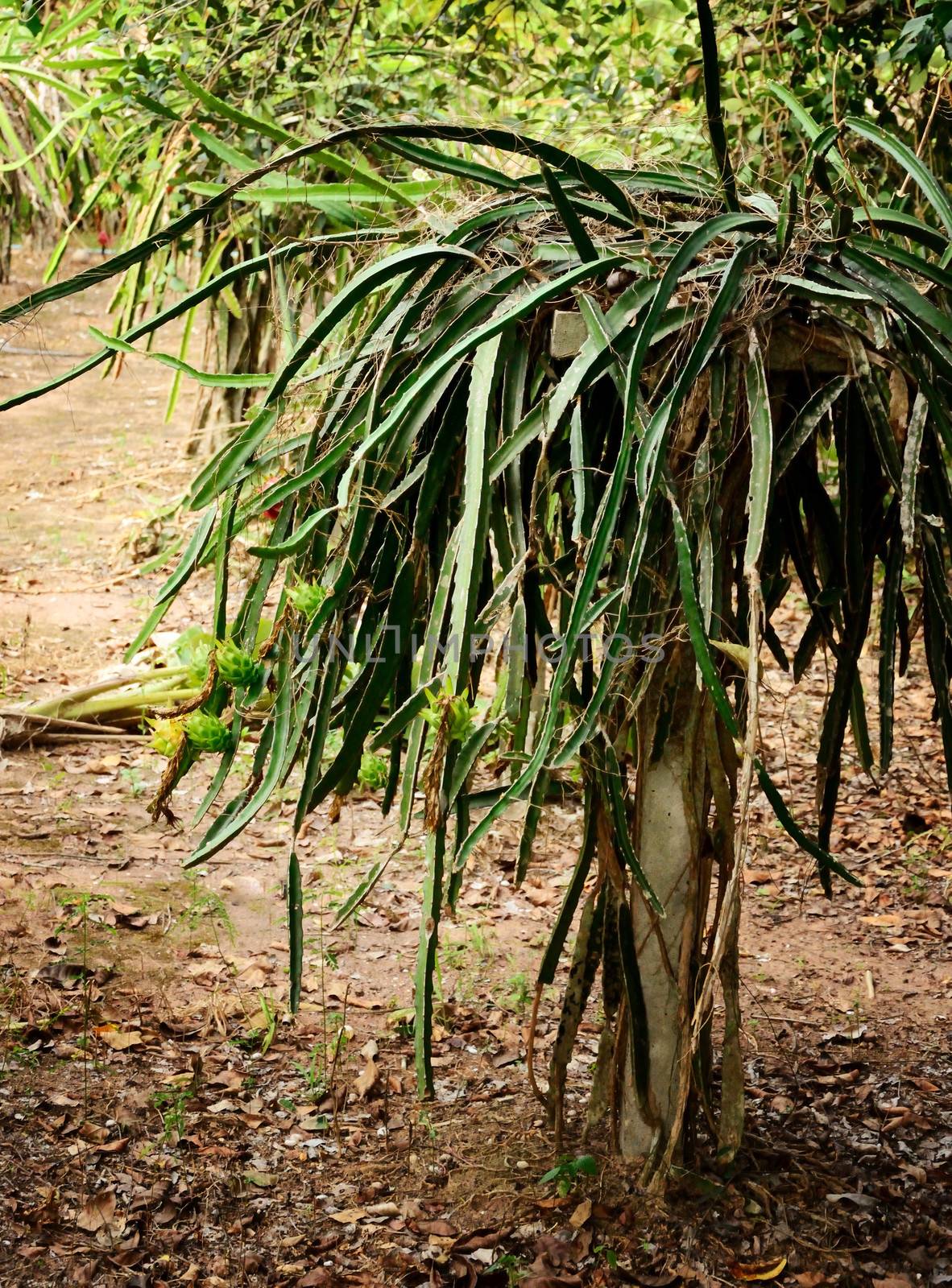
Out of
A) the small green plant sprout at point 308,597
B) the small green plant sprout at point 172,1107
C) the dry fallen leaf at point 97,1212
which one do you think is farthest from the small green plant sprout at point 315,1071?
the small green plant sprout at point 308,597

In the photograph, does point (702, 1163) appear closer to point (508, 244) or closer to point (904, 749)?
point (508, 244)

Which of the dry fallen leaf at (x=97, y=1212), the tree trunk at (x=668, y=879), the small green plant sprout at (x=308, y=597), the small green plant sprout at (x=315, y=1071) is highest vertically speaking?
the small green plant sprout at (x=308, y=597)

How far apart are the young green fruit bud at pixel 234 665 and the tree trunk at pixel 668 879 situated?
0.61 metres

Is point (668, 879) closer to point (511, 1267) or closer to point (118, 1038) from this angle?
point (511, 1267)

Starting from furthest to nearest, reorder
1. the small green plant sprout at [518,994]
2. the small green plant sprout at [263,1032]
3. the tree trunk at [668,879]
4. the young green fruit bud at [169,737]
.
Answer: the small green plant sprout at [518,994], the small green plant sprout at [263,1032], the tree trunk at [668,879], the young green fruit bud at [169,737]

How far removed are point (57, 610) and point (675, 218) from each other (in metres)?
4.19

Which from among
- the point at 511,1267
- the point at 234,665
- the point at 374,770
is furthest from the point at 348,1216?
the point at 234,665

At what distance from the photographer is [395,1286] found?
2023mm

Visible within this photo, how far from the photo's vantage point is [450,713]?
5.31 ft

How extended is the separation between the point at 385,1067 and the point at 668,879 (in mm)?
948

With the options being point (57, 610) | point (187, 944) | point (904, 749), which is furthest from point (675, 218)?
point (57, 610)

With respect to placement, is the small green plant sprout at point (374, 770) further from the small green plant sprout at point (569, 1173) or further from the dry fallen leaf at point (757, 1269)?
the dry fallen leaf at point (757, 1269)

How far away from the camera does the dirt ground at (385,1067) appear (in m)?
2.07

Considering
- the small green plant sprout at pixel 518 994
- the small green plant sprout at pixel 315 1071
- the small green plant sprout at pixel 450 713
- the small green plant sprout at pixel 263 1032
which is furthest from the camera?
the small green plant sprout at pixel 518 994
